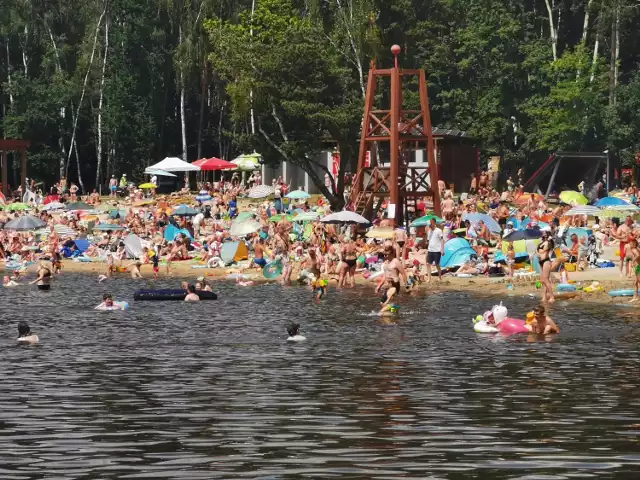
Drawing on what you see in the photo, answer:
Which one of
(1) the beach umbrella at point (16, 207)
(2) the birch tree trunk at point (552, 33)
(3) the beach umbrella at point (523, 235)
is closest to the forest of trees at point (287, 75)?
(2) the birch tree trunk at point (552, 33)

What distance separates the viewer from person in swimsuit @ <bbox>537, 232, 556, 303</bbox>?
31.9 m

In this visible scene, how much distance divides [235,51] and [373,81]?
37.0 ft

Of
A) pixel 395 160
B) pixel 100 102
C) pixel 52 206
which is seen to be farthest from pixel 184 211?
pixel 100 102

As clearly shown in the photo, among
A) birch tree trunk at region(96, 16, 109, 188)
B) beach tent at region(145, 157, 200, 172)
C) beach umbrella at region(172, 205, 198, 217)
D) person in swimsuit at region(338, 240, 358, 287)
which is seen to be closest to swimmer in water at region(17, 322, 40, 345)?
person in swimsuit at region(338, 240, 358, 287)

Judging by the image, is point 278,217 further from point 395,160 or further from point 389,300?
point 389,300

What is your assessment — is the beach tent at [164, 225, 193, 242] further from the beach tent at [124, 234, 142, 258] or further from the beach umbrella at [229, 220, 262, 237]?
the beach umbrella at [229, 220, 262, 237]

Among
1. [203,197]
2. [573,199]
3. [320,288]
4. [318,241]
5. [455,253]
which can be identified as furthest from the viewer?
[203,197]

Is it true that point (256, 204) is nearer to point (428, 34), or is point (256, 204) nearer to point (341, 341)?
point (428, 34)

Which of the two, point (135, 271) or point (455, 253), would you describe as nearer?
point (455, 253)

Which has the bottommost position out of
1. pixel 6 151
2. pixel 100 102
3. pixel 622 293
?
pixel 622 293

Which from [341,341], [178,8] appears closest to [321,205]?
[178,8]

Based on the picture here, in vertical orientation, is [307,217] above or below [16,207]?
below

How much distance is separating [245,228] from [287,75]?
12.5 meters

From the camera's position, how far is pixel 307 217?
4781 centimetres
